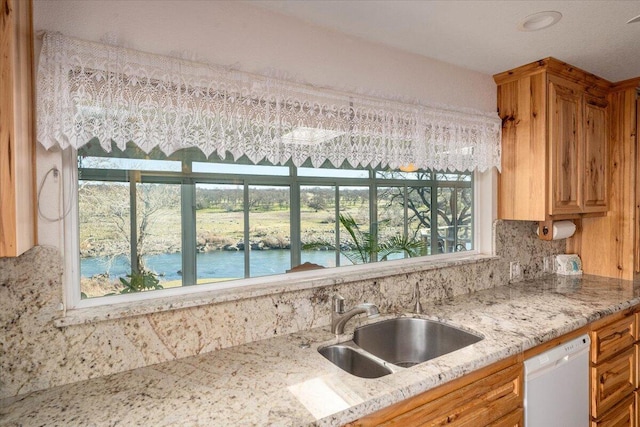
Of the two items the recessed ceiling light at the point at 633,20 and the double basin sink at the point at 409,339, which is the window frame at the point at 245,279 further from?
the recessed ceiling light at the point at 633,20

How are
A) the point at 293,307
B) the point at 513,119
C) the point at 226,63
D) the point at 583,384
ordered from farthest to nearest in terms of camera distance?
the point at 513,119 → the point at 583,384 → the point at 293,307 → the point at 226,63

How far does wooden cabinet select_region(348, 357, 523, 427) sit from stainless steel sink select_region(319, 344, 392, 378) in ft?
0.78

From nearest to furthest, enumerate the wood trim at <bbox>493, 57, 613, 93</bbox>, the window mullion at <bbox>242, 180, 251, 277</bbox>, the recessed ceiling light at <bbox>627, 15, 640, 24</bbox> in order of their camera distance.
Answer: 1. the recessed ceiling light at <bbox>627, 15, 640, 24</bbox>
2. the window mullion at <bbox>242, 180, 251, 277</bbox>
3. the wood trim at <bbox>493, 57, 613, 93</bbox>

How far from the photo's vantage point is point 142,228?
4.69ft

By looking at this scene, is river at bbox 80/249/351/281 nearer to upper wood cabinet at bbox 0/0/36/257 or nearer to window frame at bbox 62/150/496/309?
window frame at bbox 62/150/496/309

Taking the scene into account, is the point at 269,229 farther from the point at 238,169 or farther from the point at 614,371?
the point at 614,371

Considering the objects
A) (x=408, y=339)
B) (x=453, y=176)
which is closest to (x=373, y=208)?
(x=453, y=176)

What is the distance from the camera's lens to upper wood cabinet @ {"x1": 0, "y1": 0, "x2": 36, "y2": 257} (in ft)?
2.72

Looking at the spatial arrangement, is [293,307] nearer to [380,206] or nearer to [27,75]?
[380,206]

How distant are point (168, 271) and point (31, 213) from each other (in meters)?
0.52

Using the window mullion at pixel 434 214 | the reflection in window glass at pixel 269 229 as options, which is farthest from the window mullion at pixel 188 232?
the window mullion at pixel 434 214

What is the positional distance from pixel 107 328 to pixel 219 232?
0.60 meters

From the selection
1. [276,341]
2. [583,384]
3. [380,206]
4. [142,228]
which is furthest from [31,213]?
[583,384]

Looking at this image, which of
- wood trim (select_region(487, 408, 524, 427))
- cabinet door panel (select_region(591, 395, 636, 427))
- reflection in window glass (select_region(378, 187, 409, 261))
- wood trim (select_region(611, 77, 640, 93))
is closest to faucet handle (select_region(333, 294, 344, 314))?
wood trim (select_region(487, 408, 524, 427))
